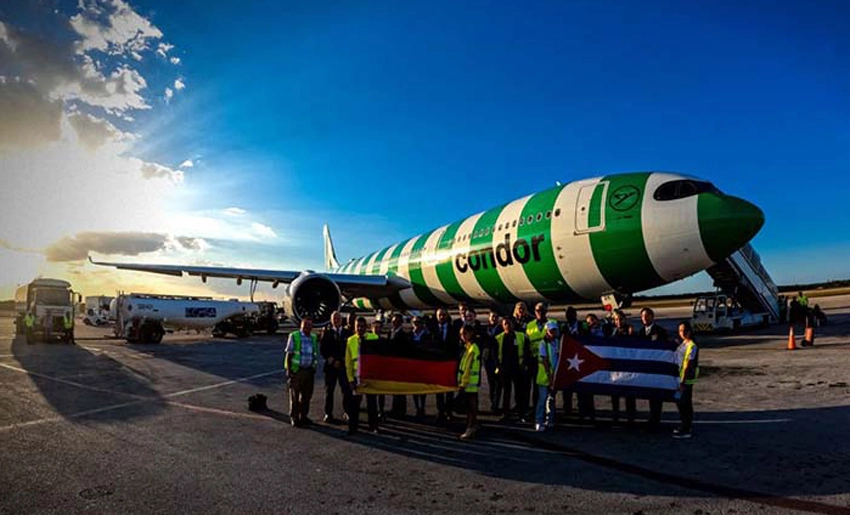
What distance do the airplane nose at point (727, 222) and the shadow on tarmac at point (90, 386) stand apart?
40.0 ft

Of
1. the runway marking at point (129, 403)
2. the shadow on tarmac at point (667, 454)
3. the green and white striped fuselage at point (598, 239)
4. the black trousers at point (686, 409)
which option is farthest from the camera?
the green and white striped fuselage at point (598, 239)

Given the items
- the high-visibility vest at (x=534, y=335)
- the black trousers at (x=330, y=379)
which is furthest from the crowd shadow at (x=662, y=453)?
the high-visibility vest at (x=534, y=335)

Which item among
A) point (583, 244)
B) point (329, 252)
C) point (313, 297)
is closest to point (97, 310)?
point (329, 252)

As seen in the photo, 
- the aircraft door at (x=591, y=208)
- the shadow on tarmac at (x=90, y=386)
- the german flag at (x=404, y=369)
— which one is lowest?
the shadow on tarmac at (x=90, y=386)

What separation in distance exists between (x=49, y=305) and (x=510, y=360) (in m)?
25.9

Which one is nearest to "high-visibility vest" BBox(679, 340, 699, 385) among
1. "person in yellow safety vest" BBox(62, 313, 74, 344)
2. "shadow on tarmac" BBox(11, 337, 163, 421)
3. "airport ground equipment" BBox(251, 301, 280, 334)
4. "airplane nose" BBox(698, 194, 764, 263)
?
"airplane nose" BBox(698, 194, 764, 263)

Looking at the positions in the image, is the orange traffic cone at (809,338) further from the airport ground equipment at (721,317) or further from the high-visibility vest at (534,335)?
the high-visibility vest at (534,335)

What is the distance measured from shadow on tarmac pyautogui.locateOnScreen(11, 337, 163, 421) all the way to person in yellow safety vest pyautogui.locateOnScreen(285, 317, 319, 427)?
2.53 m

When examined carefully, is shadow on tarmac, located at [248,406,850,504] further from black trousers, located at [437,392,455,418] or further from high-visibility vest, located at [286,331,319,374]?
high-visibility vest, located at [286,331,319,374]

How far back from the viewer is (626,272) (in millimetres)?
13438

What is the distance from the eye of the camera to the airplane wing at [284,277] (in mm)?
23750

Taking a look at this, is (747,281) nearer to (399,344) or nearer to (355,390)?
(399,344)

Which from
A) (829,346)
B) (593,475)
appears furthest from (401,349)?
(829,346)

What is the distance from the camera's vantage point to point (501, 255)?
54.8 feet
